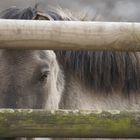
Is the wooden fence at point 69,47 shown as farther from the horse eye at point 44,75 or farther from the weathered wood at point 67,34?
the horse eye at point 44,75

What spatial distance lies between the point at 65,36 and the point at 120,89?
0.85 m

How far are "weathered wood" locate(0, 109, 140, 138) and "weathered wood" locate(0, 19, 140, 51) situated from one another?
283 mm

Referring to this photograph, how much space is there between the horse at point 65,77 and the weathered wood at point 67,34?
0.36 meters

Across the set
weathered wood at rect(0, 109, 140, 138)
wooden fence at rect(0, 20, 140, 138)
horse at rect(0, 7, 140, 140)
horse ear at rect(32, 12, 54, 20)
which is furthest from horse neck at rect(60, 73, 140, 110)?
weathered wood at rect(0, 109, 140, 138)

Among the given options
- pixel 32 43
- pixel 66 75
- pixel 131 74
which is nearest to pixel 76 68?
pixel 66 75

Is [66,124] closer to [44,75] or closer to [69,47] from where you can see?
[69,47]

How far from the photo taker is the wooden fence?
2.34 m

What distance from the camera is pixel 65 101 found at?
10.6 ft

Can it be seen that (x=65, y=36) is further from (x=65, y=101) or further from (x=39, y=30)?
(x=65, y=101)

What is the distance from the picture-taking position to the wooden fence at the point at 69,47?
2.34m

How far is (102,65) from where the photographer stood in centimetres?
312

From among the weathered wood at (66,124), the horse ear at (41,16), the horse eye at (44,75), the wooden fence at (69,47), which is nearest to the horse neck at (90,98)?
the horse eye at (44,75)

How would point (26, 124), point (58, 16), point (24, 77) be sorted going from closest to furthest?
Answer: 1. point (26, 124)
2. point (24, 77)
3. point (58, 16)

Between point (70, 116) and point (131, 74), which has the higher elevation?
point (131, 74)
